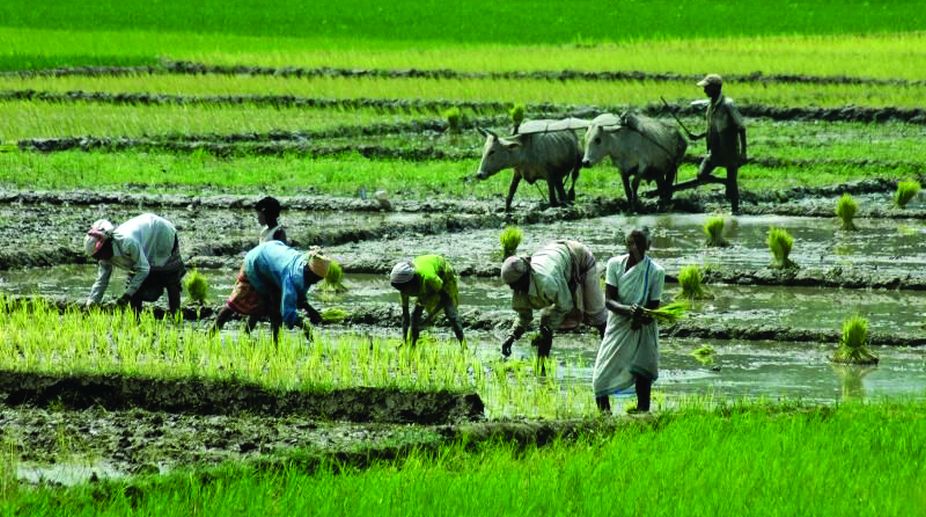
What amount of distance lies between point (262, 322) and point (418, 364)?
10.7 ft

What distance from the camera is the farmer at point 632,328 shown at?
967 cm

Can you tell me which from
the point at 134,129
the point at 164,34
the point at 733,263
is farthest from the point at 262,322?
the point at 164,34

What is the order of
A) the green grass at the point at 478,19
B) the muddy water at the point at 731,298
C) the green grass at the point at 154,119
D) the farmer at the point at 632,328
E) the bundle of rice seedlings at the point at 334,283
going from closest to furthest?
the farmer at the point at 632,328 < the muddy water at the point at 731,298 < the bundle of rice seedlings at the point at 334,283 < the green grass at the point at 154,119 < the green grass at the point at 478,19

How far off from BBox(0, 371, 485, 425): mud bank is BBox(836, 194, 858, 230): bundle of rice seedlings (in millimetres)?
8412

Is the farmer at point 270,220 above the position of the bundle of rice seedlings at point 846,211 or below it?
above

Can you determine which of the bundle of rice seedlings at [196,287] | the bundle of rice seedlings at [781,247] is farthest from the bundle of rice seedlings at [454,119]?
the bundle of rice seedlings at [196,287]

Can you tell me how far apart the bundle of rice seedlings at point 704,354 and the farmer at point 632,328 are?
177 cm

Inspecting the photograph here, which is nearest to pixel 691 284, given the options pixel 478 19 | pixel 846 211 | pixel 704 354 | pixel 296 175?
pixel 704 354

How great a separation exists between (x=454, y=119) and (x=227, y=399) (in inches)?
647

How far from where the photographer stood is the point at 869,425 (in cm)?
860

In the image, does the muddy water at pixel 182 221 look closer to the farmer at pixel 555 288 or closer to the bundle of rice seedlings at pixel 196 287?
the bundle of rice seedlings at pixel 196 287

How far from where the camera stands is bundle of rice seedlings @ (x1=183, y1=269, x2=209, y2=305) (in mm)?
Answer: 13406

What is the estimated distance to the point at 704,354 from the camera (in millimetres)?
11711

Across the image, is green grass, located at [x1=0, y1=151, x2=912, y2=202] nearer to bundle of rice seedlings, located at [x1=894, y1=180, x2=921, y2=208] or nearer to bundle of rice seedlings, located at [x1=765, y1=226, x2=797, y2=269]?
bundle of rice seedlings, located at [x1=894, y1=180, x2=921, y2=208]
